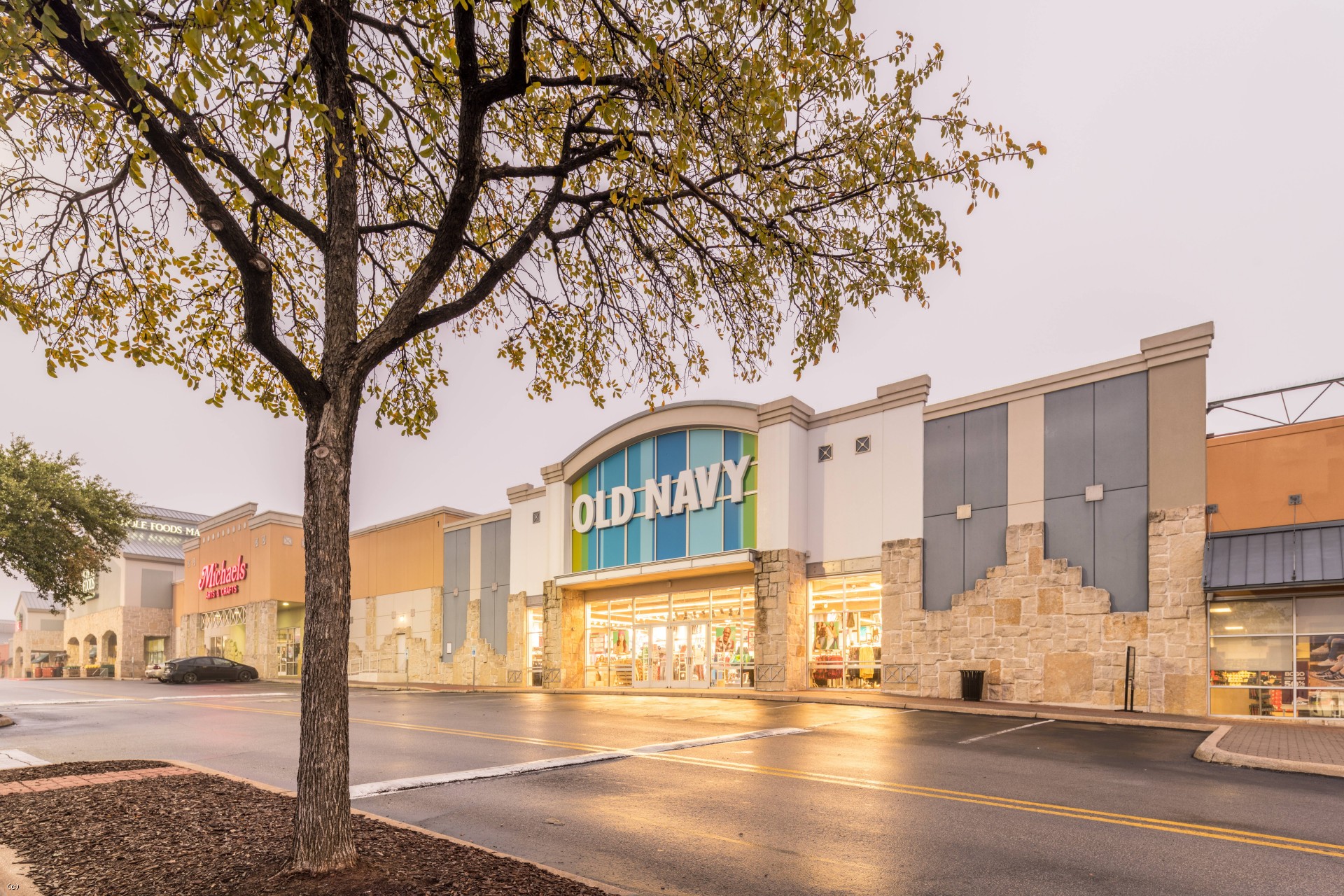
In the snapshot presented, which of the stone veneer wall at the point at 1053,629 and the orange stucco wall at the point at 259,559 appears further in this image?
the orange stucco wall at the point at 259,559

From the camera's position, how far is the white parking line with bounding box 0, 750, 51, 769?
1050 cm

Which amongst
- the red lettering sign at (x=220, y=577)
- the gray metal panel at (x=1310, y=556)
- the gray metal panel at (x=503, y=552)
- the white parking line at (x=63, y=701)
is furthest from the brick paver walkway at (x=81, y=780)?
the red lettering sign at (x=220, y=577)

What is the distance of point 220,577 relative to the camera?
52625 millimetres

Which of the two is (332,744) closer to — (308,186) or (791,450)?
(308,186)

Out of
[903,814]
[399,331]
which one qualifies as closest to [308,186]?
[399,331]

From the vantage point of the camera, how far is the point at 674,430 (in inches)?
1152

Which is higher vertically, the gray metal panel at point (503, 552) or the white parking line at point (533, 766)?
Result: the gray metal panel at point (503, 552)

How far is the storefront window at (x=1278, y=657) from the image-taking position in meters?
16.7

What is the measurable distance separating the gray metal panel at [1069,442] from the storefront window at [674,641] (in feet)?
34.2

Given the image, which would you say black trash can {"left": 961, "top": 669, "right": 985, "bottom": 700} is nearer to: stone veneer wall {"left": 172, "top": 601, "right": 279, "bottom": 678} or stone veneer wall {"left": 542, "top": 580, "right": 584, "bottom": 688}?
stone veneer wall {"left": 542, "top": 580, "right": 584, "bottom": 688}

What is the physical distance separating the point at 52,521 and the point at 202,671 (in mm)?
17164

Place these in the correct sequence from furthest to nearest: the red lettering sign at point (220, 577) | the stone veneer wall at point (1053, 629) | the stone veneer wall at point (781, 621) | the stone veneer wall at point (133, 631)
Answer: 1. the stone veneer wall at point (133, 631)
2. the red lettering sign at point (220, 577)
3. the stone veneer wall at point (781, 621)
4. the stone veneer wall at point (1053, 629)

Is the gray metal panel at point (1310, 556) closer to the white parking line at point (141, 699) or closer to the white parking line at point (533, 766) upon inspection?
the white parking line at point (533, 766)

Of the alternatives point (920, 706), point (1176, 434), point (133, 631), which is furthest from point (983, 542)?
point (133, 631)
